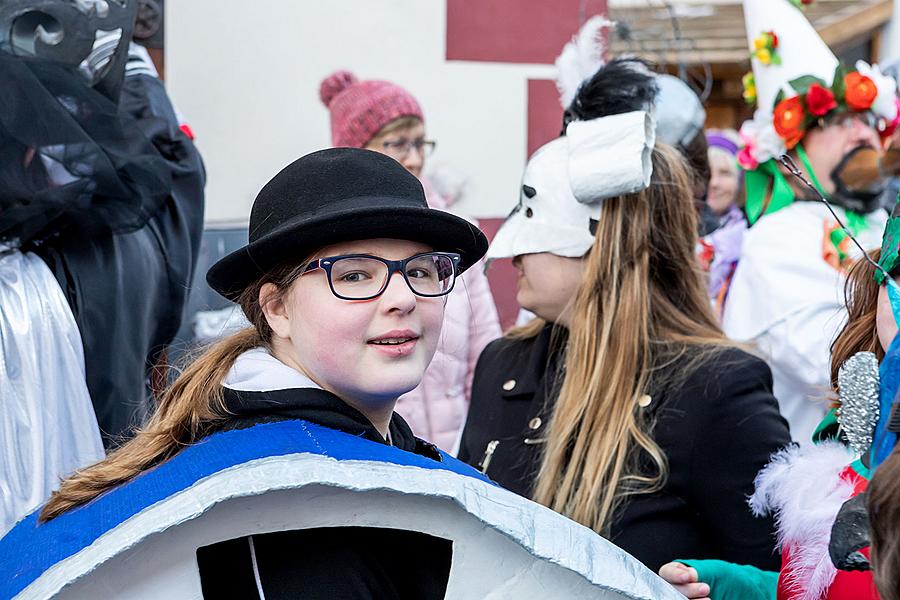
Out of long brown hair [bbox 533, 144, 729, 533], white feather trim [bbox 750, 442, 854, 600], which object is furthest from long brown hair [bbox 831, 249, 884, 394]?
long brown hair [bbox 533, 144, 729, 533]

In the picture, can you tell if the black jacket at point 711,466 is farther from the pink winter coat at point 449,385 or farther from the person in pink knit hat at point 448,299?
the pink winter coat at point 449,385

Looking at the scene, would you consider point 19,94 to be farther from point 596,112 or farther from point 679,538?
point 679,538

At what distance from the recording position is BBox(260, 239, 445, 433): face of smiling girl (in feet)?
5.11

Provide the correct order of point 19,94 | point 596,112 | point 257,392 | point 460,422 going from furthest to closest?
point 460,422 → point 596,112 → point 19,94 → point 257,392

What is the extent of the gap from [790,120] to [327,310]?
2.72m

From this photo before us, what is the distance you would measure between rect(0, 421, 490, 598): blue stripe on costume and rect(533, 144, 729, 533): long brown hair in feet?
2.89

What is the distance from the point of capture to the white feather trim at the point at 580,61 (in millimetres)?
2965

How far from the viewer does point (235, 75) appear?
177 inches

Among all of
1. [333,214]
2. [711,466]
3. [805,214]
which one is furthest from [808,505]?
[805,214]

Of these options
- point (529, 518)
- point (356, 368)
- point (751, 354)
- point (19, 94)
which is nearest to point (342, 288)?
point (356, 368)

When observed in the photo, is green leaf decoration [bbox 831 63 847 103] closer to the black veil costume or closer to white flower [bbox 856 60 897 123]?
white flower [bbox 856 60 897 123]

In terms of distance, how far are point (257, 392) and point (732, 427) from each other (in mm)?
1087

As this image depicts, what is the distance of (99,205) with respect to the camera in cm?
230

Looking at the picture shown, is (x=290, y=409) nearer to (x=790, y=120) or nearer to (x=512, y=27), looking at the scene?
(x=790, y=120)
